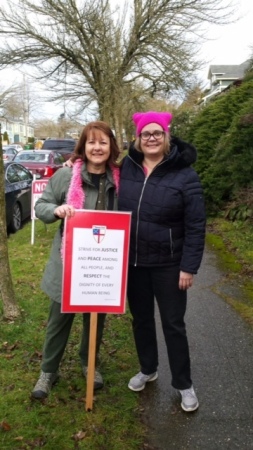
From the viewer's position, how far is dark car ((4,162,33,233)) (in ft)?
30.2

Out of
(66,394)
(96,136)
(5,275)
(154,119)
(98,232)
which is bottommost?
(66,394)

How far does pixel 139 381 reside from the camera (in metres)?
3.28

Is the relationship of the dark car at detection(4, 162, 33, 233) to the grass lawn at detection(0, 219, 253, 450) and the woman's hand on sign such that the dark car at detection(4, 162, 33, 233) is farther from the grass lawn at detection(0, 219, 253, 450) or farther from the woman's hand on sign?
the woman's hand on sign

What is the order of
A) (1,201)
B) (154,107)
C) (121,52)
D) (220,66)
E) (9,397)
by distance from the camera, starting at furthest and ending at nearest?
(220,66) → (154,107) → (121,52) → (1,201) → (9,397)

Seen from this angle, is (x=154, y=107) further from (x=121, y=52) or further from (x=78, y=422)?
(x=78, y=422)

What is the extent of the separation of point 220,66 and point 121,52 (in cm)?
4556

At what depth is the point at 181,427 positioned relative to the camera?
2846 mm

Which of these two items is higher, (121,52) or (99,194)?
(121,52)

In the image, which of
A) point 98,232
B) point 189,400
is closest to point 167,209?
point 98,232

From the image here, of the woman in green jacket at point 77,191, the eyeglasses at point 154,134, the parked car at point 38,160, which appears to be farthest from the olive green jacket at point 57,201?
the parked car at point 38,160

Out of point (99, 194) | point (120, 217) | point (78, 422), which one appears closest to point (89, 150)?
point (99, 194)

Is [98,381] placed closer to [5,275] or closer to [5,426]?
[5,426]

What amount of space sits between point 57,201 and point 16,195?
22.7 feet

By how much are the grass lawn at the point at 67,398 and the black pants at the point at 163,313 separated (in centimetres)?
38
